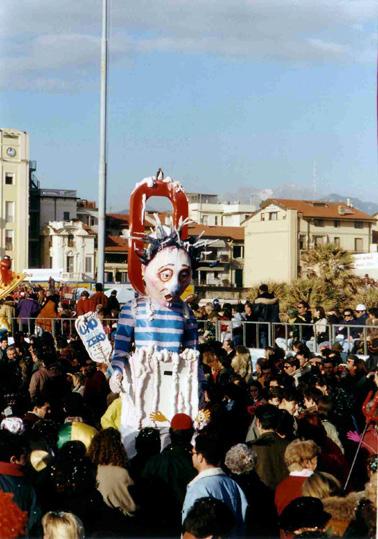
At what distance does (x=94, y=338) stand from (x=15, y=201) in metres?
64.4

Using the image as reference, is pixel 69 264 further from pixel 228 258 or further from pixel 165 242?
pixel 165 242

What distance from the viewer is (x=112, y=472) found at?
25.6 ft

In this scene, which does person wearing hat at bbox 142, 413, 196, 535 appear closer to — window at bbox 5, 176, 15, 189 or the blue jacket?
the blue jacket

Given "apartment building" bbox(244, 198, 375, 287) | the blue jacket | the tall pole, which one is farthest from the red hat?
"apartment building" bbox(244, 198, 375, 287)

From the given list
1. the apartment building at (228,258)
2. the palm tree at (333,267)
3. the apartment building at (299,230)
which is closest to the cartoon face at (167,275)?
the palm tree at (333,267)

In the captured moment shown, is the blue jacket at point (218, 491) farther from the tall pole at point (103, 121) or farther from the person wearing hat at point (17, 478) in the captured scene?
the tall pole at point (103, 121)

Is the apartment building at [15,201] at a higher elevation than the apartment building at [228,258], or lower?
higher

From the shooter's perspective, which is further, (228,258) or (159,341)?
(228,258)

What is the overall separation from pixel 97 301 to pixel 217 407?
27.0 feet

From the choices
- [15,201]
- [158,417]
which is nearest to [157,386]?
[158,417]

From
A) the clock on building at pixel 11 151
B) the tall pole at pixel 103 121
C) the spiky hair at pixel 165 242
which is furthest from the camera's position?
the clock on building at pixel 11 151

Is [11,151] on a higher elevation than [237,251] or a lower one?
higher

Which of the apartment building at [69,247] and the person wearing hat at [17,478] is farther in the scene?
the apartment building at [69,247]

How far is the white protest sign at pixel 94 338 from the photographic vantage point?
43.1 feet
